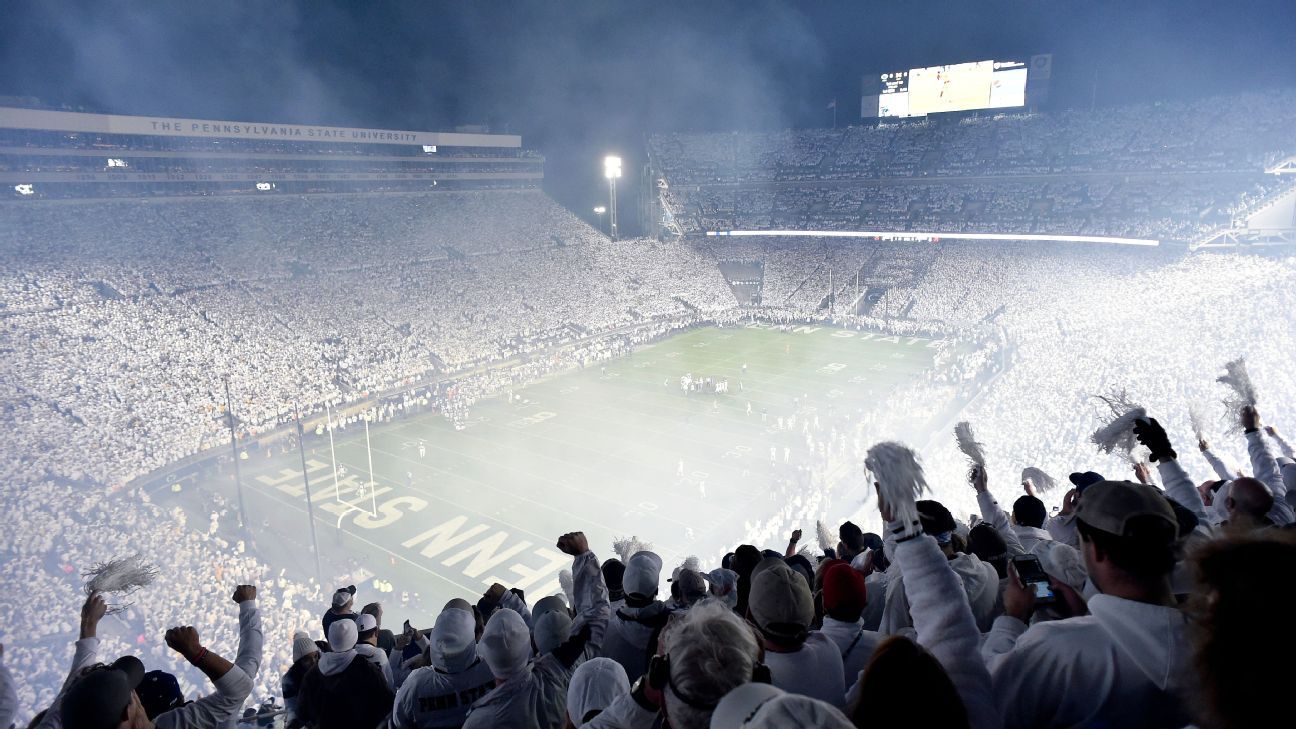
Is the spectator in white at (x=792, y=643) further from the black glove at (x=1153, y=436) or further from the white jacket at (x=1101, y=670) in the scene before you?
the black glove at (x=1153, y=436)

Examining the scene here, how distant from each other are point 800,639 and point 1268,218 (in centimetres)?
3886

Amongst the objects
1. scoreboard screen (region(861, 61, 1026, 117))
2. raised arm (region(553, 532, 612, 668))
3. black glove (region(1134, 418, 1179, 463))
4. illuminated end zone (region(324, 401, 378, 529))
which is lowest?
illuminated end zone (region(324, 401, 378, 529))

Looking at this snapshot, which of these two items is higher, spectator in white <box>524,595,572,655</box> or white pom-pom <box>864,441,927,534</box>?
white pom-pom <box>864,441,927,534</box>

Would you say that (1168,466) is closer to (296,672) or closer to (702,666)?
(702,666)

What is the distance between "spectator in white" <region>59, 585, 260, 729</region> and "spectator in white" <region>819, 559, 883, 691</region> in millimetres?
2285

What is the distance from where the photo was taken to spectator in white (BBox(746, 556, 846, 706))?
235 centimetres

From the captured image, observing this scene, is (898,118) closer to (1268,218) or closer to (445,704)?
(1268,218)

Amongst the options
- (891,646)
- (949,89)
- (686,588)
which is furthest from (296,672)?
(949,89)

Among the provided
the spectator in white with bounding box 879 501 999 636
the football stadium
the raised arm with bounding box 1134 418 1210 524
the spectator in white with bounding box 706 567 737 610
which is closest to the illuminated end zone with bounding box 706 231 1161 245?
the football stadium

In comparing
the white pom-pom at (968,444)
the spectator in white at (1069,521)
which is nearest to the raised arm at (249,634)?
the white pom-pom at (968,444)

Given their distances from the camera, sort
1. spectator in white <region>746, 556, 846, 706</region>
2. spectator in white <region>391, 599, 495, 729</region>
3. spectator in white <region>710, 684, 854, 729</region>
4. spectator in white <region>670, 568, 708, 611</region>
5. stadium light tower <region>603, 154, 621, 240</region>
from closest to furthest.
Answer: spectator in white <region>710, 684, 854, 729</region> → spectator in white <region>746, 556, 846, 706</region> → spectator in white <region>391, 599, 495, 729</region> → spectator in white <region>670, 568, 708, 611</region> → stadium light tower <region>603, 154, 621, 240</region>

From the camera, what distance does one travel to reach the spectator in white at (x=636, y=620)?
11.8 ft

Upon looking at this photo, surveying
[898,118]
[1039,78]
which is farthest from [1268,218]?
[898,118]

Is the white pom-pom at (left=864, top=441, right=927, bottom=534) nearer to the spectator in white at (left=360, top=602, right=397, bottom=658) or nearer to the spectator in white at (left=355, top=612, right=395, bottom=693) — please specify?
the spectator in white at (left=355, top=612, right=395, bottom=693)
